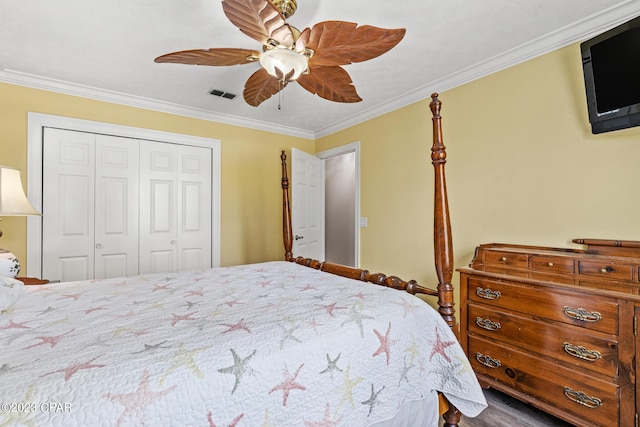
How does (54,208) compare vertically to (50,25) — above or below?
below

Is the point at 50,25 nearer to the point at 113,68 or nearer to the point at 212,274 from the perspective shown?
the point at 113,68

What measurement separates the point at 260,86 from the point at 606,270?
2.24 metres

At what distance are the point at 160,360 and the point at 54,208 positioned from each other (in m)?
2.65

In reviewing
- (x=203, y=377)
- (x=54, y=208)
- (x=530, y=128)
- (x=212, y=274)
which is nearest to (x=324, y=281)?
(x=212, y=274)

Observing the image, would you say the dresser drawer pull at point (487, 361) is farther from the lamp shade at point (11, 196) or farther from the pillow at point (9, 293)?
the lamp shade at point (11, 196)

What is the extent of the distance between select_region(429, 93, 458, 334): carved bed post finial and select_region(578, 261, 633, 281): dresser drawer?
876 mm

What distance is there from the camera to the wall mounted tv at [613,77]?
4.90ft

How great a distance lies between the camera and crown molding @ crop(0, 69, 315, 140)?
96.3 inches

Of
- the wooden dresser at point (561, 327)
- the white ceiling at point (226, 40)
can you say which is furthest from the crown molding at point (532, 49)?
the wooden dresser at point (561, 327)

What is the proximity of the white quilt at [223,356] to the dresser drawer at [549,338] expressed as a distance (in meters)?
0.69

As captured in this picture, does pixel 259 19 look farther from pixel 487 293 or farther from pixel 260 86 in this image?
pixel 487 293

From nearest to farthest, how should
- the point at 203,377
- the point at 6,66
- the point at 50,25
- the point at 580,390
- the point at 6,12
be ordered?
1. the point at 203,377
2. the point at 580,390
3. the point at 6,12
4. the point at 50,25
5. the point at 6,66

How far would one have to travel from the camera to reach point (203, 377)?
82cm

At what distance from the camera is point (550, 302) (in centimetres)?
161
